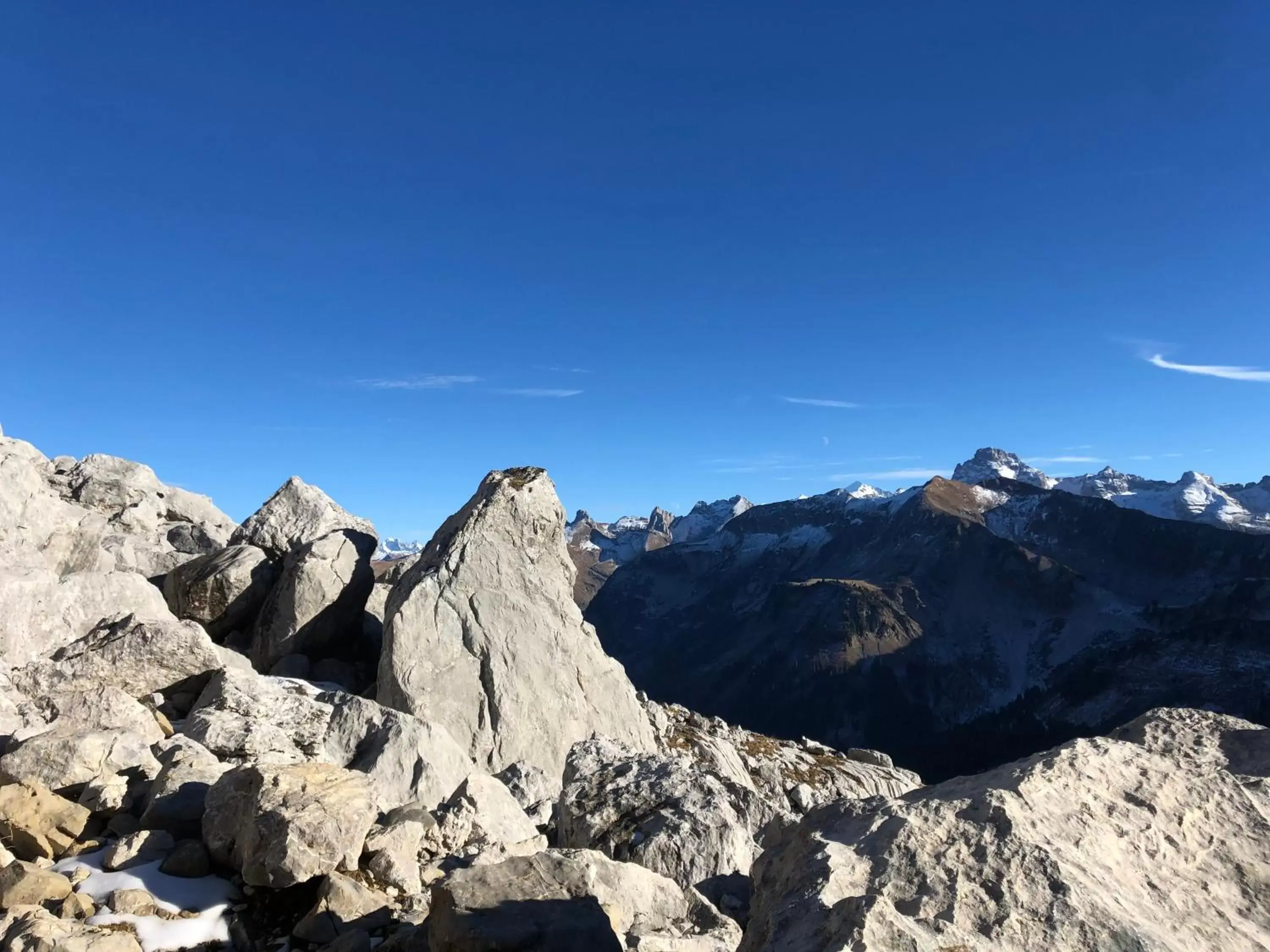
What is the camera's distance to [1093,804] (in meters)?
9.55

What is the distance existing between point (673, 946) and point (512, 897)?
106 inches

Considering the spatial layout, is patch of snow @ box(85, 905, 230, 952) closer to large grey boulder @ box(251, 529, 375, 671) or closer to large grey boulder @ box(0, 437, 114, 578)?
large grey boulder @ box(0, 437, 114, 578)

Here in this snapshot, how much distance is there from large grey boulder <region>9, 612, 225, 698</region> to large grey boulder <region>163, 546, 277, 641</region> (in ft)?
33.1

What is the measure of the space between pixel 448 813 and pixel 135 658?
554 inches

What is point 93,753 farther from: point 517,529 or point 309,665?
point 517,529

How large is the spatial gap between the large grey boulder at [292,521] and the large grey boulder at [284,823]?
2694cm

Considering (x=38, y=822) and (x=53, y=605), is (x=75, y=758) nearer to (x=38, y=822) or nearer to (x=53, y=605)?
(x=38, y=822)

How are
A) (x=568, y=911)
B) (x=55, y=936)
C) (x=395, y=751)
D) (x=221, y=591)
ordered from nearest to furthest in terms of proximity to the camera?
(x=55, y=936) → (x=568, y=911) → (x=395, y=751) → (x=221, y=591)

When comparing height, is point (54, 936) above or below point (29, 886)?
below

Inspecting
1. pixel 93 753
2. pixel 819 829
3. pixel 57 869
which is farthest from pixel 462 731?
pixel 819 829

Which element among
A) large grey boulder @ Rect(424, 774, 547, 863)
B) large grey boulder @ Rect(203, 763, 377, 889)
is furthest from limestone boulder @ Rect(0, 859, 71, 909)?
large grey boulder @ Rect(424, 774, 547, 863)

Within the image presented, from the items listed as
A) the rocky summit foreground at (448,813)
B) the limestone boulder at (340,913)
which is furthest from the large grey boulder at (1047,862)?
the limestone boulder at (340,913)

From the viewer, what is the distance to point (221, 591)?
3603 cm

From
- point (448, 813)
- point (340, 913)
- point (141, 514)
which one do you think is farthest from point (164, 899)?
point (141, 514)
